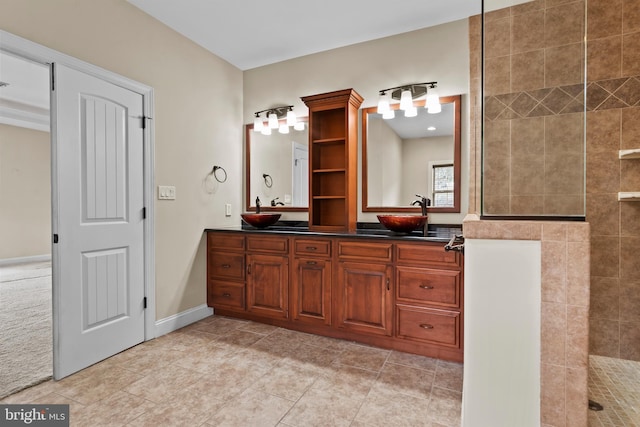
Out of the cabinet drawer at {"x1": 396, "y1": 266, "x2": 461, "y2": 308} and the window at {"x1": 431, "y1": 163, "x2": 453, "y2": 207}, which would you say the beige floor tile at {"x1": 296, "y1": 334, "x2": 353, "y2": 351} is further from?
the window at {"x1": 431, "y1": 163, "x2": 453, "y2": 207}

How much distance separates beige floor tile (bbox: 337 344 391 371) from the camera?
223cm

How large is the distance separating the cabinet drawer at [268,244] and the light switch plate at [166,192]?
2.51 ft

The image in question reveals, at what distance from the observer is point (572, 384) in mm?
1232

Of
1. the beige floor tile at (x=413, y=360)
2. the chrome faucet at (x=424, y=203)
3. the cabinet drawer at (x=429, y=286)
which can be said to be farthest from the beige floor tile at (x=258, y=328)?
the chrome faucet at (x=424, y=203)

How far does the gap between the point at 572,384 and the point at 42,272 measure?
6.68 meters

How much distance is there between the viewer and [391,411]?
68.0 inches

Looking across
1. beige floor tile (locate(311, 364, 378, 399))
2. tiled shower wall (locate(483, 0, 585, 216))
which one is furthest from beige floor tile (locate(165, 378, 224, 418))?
tiled shower wall (locate(483, 0, 585, 216))

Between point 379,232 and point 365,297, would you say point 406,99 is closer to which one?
point 379,232

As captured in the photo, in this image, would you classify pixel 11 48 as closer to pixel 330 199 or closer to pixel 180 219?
pixel 180 219

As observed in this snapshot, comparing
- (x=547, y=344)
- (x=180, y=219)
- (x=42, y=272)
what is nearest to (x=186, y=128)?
(x=180, y=219)

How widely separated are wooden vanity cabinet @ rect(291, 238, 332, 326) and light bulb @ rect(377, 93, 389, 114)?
131 cm

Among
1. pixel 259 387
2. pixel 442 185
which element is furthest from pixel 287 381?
pixel 442 185

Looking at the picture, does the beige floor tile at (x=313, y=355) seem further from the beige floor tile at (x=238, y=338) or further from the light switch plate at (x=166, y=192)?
the light switch plate at (x=166, y=192)

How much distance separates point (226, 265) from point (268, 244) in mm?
536
